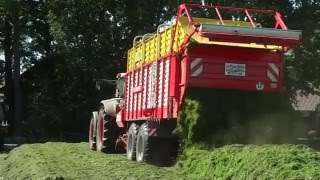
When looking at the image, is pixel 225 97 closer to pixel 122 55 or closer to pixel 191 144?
pixel 191 144

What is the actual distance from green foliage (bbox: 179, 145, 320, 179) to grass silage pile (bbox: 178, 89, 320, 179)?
2 centimetres

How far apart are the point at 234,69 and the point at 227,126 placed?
115 centimetres

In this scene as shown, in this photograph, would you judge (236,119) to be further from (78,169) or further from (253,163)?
(78,169)

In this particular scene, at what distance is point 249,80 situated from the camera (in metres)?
10.8

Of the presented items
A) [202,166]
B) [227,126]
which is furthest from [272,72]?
[202,166]

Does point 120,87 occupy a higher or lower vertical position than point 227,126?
higher

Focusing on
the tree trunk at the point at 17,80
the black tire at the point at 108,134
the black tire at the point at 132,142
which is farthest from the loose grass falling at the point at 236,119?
the tree trunk at the point at 17,80

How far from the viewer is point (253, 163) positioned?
308 inches

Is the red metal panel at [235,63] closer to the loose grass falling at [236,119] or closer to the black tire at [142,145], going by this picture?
the loose grass falling at [236,119]

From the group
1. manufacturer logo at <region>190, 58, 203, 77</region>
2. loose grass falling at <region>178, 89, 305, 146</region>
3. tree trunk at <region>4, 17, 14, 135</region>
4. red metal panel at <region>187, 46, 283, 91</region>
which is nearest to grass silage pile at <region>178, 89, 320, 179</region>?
loose grass falling at <region>178, 89, 305, 146</region>

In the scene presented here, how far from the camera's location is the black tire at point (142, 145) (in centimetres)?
1183

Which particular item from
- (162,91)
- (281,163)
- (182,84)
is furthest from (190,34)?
(281,163)

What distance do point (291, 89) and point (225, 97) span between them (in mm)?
18909

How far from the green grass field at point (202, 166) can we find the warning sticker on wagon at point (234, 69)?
1605 mm
